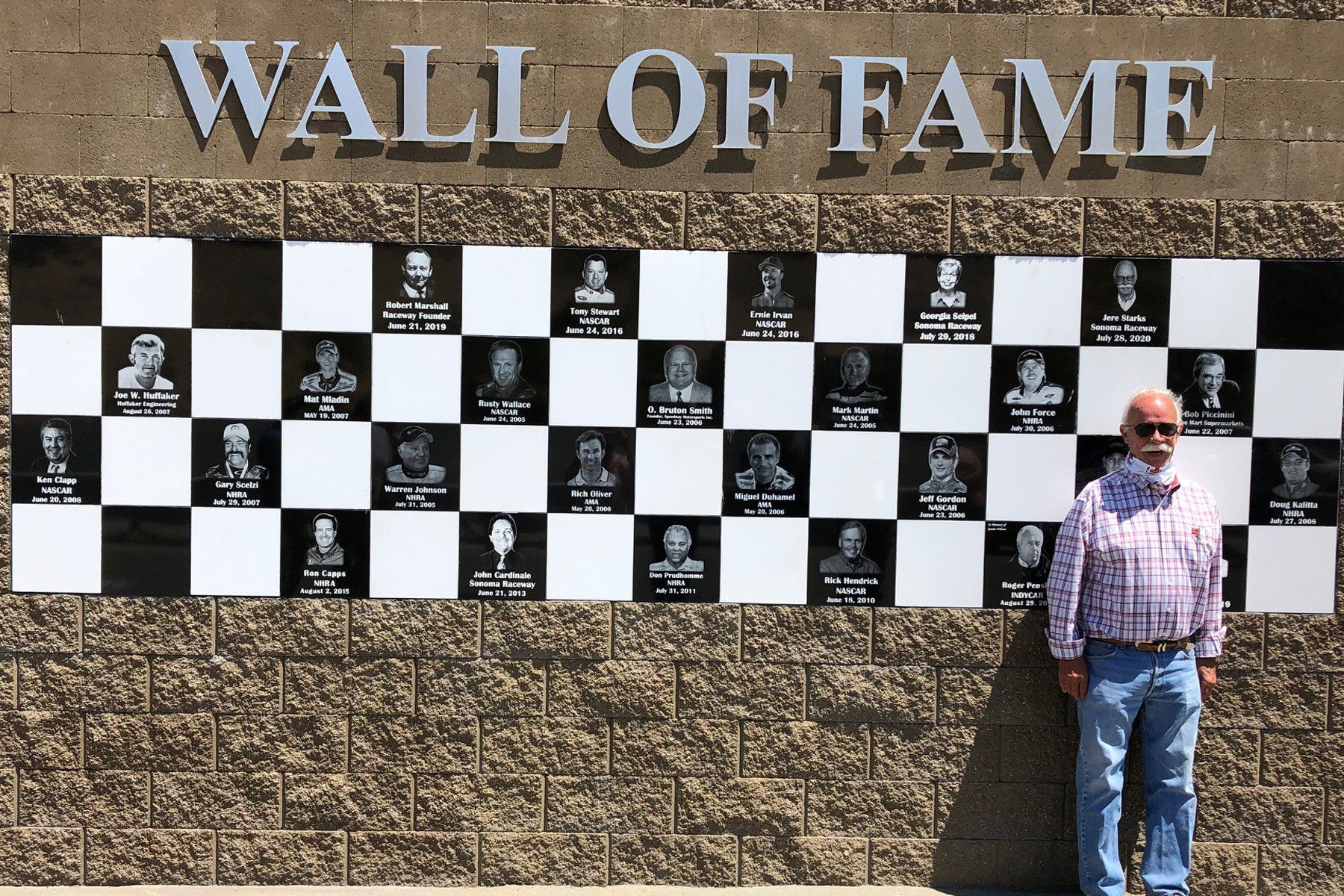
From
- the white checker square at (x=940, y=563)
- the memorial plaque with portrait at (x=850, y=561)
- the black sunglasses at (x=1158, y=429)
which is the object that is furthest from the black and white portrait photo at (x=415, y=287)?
the black sunglasses at (x=1158, y=429)

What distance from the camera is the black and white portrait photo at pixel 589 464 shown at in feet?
11.0

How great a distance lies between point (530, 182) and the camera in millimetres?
3312

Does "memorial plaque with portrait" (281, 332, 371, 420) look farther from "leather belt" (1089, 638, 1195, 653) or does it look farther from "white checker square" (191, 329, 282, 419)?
"leather belt" (1089, 638, 1195, 653)

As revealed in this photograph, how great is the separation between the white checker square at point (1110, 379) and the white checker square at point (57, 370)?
315cm

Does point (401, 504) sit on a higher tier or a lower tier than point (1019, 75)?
lower

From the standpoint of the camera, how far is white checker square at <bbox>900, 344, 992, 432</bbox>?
335 centimetres

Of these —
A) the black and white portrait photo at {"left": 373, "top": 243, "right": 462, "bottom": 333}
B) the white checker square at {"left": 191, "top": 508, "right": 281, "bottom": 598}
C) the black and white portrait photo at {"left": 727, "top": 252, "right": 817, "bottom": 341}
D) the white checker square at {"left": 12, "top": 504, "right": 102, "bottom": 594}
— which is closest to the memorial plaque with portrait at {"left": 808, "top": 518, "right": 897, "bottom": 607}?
the black and white portrait photo at {"left": 727, "top": 252, "right": 817, "bottom": 341}

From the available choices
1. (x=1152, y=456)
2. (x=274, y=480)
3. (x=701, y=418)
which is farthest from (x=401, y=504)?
(x=1152, y=456)

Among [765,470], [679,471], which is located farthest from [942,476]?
[679,471]

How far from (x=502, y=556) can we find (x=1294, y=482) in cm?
258

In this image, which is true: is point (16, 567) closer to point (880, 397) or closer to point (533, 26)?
point (533, 26)

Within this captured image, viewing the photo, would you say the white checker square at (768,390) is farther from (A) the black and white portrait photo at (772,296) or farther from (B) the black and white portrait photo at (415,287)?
(B) the black and white portrait photo at (415,287)

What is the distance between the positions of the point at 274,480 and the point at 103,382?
0.62 metres

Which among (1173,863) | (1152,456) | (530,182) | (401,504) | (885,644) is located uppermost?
(530,182)
